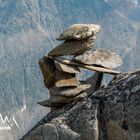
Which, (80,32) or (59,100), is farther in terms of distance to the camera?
(80,32)

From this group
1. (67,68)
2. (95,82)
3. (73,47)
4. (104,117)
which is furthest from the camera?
(73,47)

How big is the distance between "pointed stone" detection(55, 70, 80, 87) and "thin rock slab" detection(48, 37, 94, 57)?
92cm

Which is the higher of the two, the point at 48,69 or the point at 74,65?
the point at 74,65

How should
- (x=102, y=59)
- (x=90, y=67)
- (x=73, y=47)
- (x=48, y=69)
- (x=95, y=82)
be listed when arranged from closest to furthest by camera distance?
(x=90, y=67) < (x=102, y=59) < (x=95, y=82) < (x=73, y=47) < (x=48, y=69)

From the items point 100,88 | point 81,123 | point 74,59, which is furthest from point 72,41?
point 81,123

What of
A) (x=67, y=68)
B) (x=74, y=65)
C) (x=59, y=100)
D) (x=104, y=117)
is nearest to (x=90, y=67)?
(x=74, y=65)

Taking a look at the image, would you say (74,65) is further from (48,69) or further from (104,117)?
(104,117)

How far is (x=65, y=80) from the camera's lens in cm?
2317

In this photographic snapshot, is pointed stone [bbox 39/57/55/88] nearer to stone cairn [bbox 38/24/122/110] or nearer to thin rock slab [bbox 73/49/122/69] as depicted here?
stone cairn [bbox 38/24/122/110]

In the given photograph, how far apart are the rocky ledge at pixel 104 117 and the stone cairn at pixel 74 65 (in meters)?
0.92

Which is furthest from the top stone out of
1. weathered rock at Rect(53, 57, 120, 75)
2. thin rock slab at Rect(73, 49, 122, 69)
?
weathered rock at Rect(53, 57, 120, 75)

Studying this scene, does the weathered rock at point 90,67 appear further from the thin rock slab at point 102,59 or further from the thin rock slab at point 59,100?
the thin rock slab at point 59,100

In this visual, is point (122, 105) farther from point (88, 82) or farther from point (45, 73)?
point (45, 73)

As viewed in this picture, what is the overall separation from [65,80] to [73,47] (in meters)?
1.63
